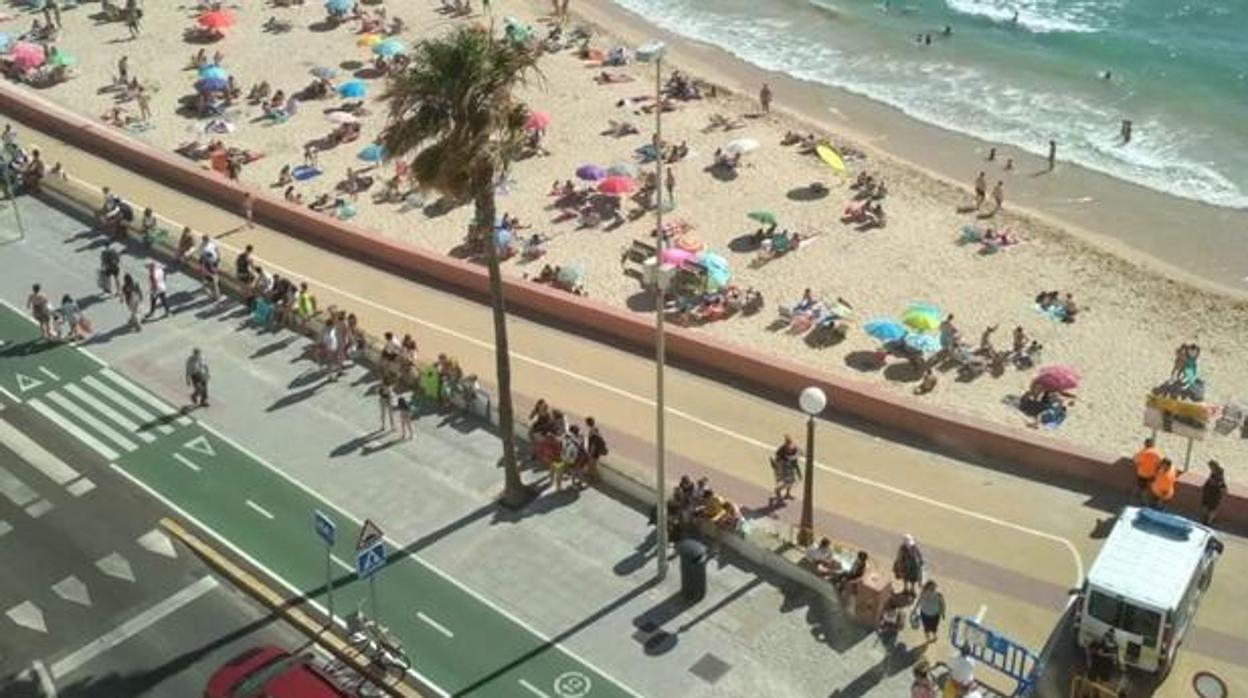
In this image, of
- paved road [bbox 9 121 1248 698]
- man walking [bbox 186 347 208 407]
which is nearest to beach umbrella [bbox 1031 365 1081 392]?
paved road [bbox 9 121 1248 698]

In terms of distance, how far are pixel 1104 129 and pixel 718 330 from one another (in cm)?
2120

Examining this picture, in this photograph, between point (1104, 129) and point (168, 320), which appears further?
point (1104, 129)

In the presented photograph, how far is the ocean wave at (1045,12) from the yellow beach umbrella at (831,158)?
769 inches

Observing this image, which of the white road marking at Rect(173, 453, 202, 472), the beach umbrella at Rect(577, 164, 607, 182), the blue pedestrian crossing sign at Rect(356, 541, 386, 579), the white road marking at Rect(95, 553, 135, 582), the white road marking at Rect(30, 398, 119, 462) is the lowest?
the beach umbrella at Rect(577, 164, 607, 182)

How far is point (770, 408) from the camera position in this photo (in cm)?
2881

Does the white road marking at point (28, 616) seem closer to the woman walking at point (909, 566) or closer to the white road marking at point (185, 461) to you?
the white road marking at point (185, 461)

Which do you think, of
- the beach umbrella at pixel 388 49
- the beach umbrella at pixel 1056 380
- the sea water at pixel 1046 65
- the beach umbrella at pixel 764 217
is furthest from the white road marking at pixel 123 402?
the sea water at pixel 1046 65

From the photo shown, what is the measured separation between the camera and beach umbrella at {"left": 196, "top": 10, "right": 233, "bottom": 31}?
56312 mm

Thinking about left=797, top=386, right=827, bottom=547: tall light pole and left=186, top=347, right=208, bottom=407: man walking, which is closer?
left=797, top=386, right=827, bottom=547: tall light pole

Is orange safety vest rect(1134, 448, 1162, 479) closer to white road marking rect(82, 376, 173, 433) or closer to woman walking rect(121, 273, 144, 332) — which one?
white road marking rect(82, 376, 173, 433)

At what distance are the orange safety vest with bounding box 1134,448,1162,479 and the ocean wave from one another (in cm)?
3822

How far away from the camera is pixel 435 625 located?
2255 cm

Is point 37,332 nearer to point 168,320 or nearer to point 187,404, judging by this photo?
point 168,320

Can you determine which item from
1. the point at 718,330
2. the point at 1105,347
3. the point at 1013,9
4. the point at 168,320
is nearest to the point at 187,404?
the point at 168,320
